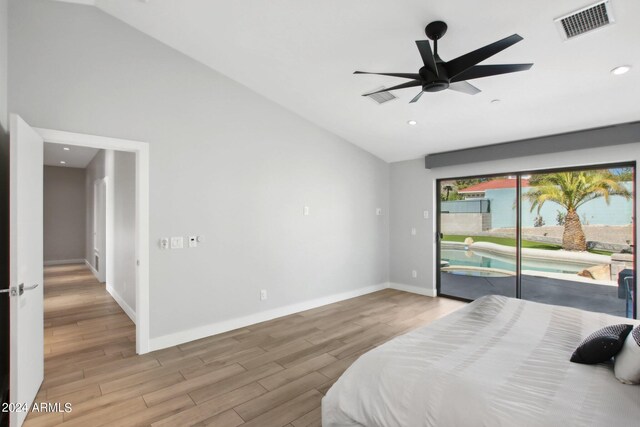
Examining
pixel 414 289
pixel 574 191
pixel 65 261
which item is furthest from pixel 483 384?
pixel 65 261

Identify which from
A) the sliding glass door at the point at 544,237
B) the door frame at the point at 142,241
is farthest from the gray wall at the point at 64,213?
the sliding glass door at the point at 544,237

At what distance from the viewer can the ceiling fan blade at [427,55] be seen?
203cm

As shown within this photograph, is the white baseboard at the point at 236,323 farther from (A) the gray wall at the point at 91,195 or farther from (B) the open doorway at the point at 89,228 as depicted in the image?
(A) the gray wall at the point at 91,195

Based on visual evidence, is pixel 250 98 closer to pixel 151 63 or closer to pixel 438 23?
pixel 151 63

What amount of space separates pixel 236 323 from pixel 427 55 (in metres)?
3.52

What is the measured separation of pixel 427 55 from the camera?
211 centimetres

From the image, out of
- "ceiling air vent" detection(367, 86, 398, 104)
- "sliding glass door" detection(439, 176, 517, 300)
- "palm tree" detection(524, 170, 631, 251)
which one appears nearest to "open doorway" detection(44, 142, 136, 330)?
"ceiling air vent" detection(367, 86, 398, 104)

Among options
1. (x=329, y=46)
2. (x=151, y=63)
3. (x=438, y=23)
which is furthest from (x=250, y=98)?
(x=438, y=23)

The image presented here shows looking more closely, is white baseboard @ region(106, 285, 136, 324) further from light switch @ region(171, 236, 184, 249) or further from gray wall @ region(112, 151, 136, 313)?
light switch @ region(171, 236, 184, 249)

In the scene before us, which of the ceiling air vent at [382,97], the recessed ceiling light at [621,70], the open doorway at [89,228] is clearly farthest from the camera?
the open doorway at [89,228]

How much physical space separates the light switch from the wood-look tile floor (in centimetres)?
108

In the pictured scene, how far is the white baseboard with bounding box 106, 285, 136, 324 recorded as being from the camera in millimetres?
4108

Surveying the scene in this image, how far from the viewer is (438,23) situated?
2.47 metres

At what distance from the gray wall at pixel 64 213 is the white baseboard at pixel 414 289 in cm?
896
